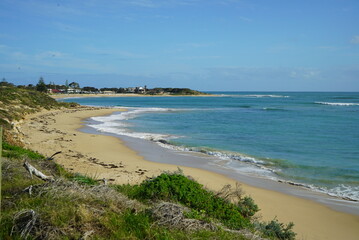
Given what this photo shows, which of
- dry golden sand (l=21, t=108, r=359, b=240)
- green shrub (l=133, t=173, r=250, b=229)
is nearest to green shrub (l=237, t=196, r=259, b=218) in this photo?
green shrub (l=133, t=173, r=250, b=229)

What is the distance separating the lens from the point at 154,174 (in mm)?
12438

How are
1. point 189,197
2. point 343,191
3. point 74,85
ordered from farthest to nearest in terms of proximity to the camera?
point 74,85 → point 343,191 → point 189,197

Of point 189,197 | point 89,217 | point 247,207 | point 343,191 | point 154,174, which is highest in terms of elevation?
point 89,217

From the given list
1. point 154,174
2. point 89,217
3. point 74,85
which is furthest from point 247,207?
point 74,85

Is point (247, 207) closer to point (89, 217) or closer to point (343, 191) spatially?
point (89, 217)

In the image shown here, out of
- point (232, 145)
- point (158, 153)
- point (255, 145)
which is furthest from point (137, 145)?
point (255, 145)

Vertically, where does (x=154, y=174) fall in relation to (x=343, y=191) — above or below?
above

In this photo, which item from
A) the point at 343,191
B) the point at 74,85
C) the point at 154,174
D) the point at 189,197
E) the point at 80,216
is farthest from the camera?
the point at 74,85

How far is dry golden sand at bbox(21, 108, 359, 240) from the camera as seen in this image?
838 cm

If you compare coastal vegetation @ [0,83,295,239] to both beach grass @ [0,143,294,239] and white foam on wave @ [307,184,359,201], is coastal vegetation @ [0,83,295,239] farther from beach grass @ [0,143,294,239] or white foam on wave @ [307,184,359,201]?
white foam on wave @ [307,184,359,201]

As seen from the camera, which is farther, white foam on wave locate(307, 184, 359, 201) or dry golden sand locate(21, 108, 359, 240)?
white foam on wave locate(307, 184, 359, 201)

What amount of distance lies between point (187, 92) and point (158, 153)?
154m

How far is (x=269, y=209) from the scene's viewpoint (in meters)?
9.43

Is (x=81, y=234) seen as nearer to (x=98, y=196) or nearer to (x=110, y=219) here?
(x=110, y=219)
